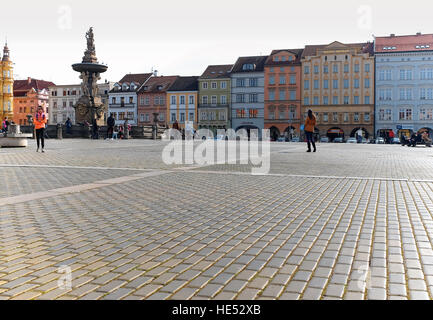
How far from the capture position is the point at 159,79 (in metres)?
92.5

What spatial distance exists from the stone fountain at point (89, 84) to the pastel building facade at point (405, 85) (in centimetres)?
4642

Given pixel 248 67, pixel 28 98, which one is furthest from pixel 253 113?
pixel 28 98

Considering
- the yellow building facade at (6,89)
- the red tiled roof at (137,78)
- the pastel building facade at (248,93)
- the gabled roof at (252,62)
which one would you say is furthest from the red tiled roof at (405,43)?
the yellow building facade at (6,89)

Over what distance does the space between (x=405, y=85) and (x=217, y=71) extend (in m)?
31.1

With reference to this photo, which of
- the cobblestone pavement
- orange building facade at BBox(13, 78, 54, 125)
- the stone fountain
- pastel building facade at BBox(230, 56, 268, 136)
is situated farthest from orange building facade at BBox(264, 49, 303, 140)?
the cobblestone pavement

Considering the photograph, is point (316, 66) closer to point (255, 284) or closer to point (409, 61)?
point (409, 61)

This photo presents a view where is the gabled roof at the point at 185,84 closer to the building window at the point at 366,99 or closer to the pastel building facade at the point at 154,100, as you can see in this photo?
the pastel building facade at the point at 154,100

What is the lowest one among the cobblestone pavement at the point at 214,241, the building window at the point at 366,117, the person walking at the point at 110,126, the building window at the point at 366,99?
the cobblestone pavement at the point at 214,241

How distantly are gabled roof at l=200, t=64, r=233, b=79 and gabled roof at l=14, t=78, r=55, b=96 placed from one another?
152 feet

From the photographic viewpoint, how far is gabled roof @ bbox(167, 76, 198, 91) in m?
86.6

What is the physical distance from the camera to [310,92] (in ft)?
255

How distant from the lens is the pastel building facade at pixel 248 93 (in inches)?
3206
